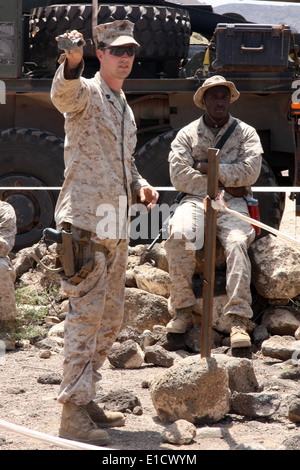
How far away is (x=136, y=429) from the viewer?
4.06m

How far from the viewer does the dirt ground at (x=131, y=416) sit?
378 centimetres

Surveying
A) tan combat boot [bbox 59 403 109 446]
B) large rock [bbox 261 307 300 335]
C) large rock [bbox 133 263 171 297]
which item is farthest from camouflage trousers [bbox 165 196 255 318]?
tan combat boot [bbox 59 403 109 446]

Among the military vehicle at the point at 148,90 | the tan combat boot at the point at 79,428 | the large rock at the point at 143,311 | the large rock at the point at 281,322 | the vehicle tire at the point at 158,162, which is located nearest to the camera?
the tan combat boot at the point at 79,428

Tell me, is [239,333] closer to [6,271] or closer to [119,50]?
[6,271]

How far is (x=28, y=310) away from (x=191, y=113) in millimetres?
2895

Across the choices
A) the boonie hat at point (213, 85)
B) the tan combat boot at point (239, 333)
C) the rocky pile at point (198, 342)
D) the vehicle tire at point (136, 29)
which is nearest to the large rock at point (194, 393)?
the rocky pile at point (198, 342)

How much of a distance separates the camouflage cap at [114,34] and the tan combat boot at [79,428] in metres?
1.83

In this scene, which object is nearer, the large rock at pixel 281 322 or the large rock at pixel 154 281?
the large rock at pixel 281 322

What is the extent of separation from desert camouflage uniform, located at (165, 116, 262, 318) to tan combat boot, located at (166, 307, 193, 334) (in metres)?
0.05

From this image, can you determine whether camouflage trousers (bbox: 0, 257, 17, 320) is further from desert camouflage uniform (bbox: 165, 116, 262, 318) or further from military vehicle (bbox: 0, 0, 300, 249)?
military vehicle (bbox: 0, 0, 300, 249)

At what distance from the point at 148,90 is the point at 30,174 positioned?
1.55 metres

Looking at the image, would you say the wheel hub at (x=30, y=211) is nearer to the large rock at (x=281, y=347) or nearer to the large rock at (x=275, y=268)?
the large rock at (x=275, y=268)

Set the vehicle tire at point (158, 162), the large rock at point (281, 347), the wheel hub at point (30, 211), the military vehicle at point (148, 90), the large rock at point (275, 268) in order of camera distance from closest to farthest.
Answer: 1. the large rock at point (281, 347)
2. the large rock at point (275, 268)
3. the military vehicle at point (148, 90)
4. the vehicle tire at point (158, 162)
5. the wheel hub at point (30, 211)

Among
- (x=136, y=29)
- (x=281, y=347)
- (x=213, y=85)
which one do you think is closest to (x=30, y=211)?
(x=136, y=29)
